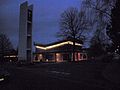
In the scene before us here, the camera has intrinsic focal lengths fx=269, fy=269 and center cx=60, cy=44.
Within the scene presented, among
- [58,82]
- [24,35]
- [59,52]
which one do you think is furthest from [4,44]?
[58,82]

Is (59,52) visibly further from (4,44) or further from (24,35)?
(4,44)

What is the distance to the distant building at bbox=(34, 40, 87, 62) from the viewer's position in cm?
8050

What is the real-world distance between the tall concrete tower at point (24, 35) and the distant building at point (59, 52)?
49.3 ft

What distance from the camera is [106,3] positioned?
24.6 m

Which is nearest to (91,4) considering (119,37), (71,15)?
(119,37)

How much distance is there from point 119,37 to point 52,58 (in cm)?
5055

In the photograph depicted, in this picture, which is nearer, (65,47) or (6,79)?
(6,79)

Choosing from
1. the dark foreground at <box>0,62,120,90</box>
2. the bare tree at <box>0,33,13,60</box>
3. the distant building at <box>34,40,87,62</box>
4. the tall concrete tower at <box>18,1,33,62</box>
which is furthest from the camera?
the bare tree at <box>0,33,13,60</box>

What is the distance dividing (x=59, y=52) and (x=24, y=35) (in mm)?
17463

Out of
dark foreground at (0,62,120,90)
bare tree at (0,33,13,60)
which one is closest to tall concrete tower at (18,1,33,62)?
dark foreground at (0,62,120,90)

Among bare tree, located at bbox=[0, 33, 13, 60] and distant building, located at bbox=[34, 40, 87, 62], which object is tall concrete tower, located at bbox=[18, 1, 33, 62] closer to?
distant building, located at bbox=[34, 40, 87, 62]

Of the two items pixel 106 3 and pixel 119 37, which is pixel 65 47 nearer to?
pixel 119 37

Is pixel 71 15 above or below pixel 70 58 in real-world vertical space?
above

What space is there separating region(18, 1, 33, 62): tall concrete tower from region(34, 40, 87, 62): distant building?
1503cm
